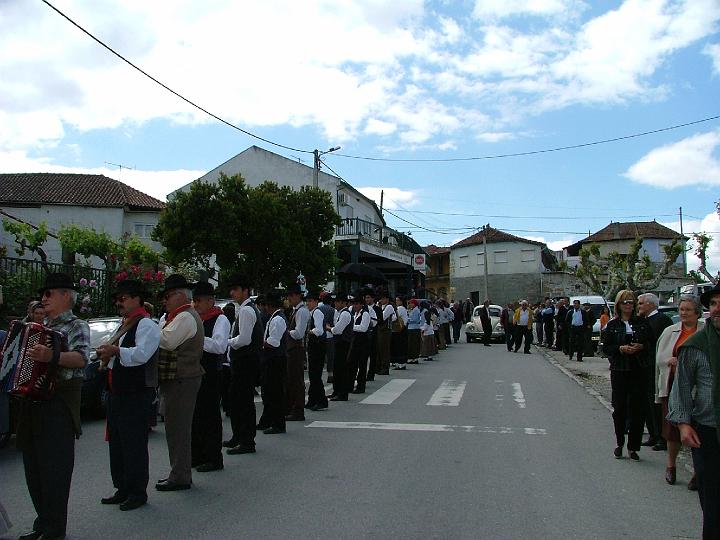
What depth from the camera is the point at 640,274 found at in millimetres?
38375

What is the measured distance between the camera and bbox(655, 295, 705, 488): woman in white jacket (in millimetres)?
6547

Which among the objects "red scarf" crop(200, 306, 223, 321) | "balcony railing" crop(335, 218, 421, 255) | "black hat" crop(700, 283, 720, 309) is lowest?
"red scarf" crop(200, 306, 223, 321)

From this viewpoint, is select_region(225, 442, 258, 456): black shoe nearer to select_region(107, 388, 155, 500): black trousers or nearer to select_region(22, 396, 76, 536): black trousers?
select_region(107, 388, 155, 500): black trousers

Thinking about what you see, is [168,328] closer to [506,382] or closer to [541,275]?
[506,382]

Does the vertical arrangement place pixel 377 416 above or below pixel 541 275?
below

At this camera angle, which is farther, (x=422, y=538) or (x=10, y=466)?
(x=10, y=466)

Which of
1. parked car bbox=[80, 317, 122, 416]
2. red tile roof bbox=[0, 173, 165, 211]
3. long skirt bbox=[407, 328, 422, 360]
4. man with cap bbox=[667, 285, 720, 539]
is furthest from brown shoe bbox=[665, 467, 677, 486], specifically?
red tile roof bbox=[0, 173, 165, 211]

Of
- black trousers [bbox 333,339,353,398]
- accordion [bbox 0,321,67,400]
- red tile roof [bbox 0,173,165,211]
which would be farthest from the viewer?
red tile roof [bbox 0,173,165,211]

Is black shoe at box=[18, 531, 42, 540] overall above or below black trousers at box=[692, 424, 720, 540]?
below

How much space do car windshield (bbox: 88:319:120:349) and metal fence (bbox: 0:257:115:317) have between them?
105 inches

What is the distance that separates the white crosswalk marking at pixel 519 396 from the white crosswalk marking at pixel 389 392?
2.14 m

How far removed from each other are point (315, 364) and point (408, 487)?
464cm

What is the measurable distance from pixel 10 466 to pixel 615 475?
6.19 meters

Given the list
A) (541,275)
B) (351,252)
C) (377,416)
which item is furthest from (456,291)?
(377,416)
